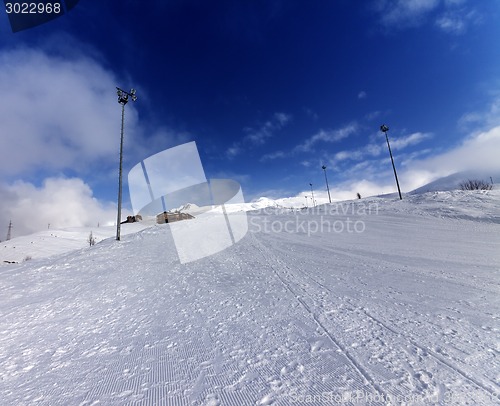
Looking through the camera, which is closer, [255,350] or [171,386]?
[171,386]

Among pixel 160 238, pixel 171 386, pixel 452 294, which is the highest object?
pixel 160 238

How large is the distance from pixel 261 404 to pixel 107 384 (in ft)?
7.24

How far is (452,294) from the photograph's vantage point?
19.3ft

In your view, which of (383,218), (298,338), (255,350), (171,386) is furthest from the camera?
(383,218)

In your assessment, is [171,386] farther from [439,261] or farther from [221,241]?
[221,241]

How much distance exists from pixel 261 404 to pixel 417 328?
10.6ft

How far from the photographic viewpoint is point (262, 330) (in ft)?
15.6

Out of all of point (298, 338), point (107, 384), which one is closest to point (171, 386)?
point (107, 384)

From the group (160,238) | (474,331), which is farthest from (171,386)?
(160,238)

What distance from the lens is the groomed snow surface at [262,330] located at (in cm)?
311

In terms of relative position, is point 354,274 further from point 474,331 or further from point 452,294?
point 474,331

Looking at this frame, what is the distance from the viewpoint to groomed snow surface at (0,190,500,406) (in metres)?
3.11

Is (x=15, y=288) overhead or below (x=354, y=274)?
overhead

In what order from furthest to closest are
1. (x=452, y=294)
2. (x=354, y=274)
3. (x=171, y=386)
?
(x=354, y=274)
(x=452, y=294)
(x=171, y=386)
